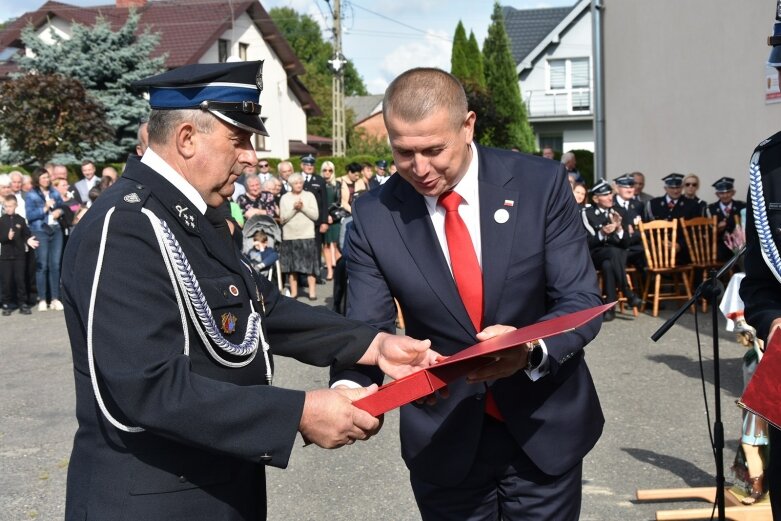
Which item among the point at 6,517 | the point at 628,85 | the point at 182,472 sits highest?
the point at 628,85

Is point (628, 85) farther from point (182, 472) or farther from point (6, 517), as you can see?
point (182, 472)

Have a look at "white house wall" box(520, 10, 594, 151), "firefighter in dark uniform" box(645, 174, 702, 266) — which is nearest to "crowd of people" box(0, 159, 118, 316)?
"firefighter in dark uniform" box(645, 174, 702, 266)

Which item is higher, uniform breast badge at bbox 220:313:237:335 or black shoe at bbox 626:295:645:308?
uniform breast badge at bbox 220:313:237:335

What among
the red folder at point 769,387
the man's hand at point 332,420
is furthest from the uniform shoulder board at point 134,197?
the red folder at point 769,387

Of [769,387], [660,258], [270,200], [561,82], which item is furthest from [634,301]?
[561,82]

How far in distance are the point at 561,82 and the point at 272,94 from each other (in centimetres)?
1508

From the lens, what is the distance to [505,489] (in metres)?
3.21

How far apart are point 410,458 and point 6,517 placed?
3487mm

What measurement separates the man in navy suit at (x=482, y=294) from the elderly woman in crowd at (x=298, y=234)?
1126cm

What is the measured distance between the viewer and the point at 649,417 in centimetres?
746

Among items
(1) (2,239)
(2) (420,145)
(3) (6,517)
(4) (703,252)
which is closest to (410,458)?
(2) (420,145)

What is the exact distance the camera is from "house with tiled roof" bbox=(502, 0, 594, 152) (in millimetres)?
46750

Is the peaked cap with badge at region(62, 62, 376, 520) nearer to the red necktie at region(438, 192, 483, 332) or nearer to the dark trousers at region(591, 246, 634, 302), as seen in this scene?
the red necktie at region(438, 192, 483, 332)

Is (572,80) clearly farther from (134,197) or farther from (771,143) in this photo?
(134,197)
